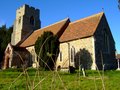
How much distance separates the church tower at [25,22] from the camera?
42.1m

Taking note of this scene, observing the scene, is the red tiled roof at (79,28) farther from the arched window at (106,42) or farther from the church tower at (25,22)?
the church tower at (25,22)

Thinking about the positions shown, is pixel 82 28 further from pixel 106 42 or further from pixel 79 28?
pixel 106 42

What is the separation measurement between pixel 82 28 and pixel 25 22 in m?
16.7

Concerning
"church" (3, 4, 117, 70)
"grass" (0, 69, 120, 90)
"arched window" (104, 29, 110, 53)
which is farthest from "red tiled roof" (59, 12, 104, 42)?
"grass" (0, 69, 120, 90)

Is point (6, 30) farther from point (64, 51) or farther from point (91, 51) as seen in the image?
point (91, 51)

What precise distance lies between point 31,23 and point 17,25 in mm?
2906

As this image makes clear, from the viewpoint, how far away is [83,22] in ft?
102

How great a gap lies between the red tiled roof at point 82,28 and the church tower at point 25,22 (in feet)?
40.6

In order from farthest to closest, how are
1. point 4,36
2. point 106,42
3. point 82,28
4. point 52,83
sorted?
point 4,36, point 82,28, point 106,42, point 52,83

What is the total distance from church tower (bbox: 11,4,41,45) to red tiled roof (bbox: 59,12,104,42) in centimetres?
1239

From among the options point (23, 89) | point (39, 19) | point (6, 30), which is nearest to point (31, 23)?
point (39, 19)

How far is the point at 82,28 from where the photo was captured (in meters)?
29.7

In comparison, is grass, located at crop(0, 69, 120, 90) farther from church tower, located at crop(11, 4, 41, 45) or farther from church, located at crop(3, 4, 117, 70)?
church tower, located at crop(11, 4, 41, 45)

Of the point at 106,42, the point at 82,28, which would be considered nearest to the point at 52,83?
the point at 106,42
